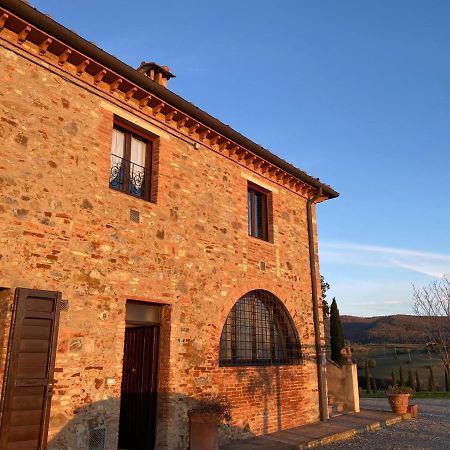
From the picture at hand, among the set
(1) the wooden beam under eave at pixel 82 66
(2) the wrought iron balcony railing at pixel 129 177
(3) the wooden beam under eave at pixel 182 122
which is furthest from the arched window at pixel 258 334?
(1) the wooden beam under eave at pixel 82 66

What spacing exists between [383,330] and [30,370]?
4669 centimetres

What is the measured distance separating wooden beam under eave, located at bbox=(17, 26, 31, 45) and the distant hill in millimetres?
34001

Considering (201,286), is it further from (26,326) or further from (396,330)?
(396,330)

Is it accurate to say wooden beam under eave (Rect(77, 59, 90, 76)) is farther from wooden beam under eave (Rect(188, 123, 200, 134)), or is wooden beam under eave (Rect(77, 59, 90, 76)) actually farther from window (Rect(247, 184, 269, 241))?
window (Rect(247, 184, 269, 241))

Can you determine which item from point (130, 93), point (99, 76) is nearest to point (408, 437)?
point (130, 93)

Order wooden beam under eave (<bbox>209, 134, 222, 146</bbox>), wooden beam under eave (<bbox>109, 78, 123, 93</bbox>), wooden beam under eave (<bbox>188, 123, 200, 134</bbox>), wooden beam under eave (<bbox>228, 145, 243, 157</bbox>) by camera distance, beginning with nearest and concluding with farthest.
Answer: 1. wooden beam under eave (<bbox>109, 78, 123, 93</bbox>)
2. wooden beam under eave (<bbox>188, 123, 200, 134</bbox>)
3. wooden beam under eave (<bbox>209, 134, 222, 146</bbox>)
4. wooden beam under eave (<bbox>228, 145, 243, 157</bbox>)

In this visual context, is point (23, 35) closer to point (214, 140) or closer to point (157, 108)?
point (157, 108)

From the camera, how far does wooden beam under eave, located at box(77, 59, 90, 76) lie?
6746 millimetres

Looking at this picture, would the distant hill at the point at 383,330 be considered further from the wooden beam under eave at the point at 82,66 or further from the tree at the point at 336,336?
the wooden beam under eave at the point at 82,66

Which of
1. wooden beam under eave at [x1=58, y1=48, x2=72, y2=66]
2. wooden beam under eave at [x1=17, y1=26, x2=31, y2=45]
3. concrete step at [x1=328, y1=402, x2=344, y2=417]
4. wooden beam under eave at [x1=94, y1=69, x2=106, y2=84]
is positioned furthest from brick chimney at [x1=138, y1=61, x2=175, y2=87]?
concrete step at [x1=328, y1=402, x2=344, y2=417]

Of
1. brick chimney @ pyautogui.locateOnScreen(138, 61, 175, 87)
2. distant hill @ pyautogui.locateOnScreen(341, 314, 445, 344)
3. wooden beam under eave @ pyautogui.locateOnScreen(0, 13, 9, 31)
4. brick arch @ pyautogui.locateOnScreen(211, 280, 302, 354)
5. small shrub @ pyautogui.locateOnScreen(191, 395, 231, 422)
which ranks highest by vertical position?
brick chimney @ pyautogui.locateOnScreen(138, 61, 175, 87)

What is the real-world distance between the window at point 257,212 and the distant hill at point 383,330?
27780 millimetres

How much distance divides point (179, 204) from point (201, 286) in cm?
156

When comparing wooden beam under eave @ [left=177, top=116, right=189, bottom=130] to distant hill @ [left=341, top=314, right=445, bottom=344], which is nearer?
wooden beam under eave @ [left=177, top=116, right=189, bottom=130]
